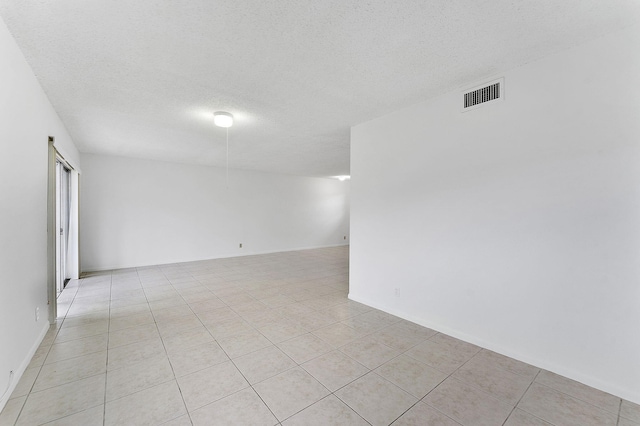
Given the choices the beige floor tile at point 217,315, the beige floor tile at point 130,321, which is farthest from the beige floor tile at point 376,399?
the beige floor tile at point 130,321

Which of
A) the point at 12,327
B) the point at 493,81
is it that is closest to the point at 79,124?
the point at 12,327

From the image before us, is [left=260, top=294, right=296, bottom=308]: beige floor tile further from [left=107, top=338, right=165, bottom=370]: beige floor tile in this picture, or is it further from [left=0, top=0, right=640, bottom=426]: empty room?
[left=107, top=338, right=165, bottom=370]: beige floor tile

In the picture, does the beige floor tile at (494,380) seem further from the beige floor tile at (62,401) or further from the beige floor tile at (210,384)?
the beige floor tile at (62,401)

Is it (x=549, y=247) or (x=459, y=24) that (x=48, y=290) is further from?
(x=549, y=247)

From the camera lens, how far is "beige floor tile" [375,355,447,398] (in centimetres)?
195

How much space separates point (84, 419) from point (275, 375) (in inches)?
47.8

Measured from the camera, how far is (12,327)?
1920mm

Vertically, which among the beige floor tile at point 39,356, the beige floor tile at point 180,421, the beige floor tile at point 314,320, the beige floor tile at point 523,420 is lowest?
the beige floor tile at point 523,420

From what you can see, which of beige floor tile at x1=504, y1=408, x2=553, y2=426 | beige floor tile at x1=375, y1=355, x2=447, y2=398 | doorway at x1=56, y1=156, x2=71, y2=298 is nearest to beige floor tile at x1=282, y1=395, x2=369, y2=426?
beige floor tile at x1=375, y1=355, x2=447, y2=398

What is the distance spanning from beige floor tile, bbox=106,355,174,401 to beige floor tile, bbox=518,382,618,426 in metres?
2.64

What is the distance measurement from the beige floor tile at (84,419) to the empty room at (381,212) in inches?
1.1

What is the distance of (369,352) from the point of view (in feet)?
8.02

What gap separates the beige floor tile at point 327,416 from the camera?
1614 millimetres

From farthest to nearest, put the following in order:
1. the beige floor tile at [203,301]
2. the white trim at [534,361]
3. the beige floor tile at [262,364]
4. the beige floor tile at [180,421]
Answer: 1. the beige floor tile at [203,301]
2. the beige floor tile at [262,364]
3. the white trim at [534,361]
4. the beige floor tile at [180,421]
